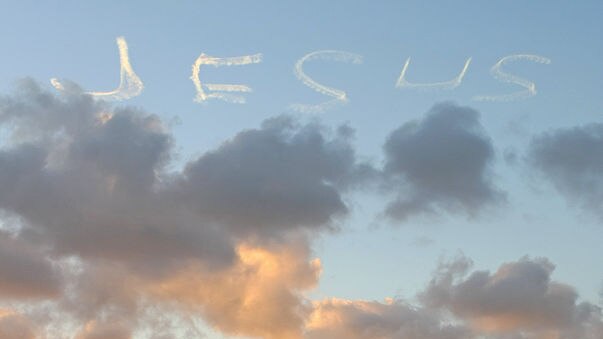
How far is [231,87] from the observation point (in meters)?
152

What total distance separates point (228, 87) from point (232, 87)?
1.79 m

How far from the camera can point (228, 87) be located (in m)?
152

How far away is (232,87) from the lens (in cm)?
15188

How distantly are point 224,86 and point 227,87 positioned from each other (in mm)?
1960

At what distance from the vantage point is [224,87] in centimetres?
15212

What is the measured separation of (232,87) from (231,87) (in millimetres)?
553

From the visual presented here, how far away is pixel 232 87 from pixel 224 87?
3.58 metres

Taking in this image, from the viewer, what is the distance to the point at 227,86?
153m

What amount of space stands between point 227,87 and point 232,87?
2.26 m

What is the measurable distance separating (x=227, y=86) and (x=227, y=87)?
111 centimetres

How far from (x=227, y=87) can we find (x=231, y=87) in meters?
1.76

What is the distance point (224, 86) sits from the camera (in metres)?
153
